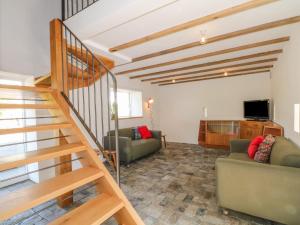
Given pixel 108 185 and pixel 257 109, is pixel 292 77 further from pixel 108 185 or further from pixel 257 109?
pixel 108 185

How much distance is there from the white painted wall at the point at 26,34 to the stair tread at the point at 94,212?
2520 millimetres

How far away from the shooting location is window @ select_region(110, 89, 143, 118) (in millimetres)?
5543

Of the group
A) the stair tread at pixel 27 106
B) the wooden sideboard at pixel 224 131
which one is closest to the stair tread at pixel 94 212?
the stair tread at pixel 27 106

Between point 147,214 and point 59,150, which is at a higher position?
point 59,150

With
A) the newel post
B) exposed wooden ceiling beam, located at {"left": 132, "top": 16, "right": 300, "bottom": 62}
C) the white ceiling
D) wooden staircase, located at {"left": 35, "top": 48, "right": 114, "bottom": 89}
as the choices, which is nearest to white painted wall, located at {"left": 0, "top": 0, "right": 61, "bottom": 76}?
wooden staircase, located at {"left": 35, "top": 48, "right": 114, "bottom": 89}

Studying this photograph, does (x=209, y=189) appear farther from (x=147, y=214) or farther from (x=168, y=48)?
(x=168, y=48)

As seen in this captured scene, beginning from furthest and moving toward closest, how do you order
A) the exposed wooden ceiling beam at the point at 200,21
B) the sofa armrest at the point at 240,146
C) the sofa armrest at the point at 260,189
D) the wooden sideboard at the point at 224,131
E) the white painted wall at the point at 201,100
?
the white painted wall at the point at 201,100
the wooden sideboard at the point at 224,131
the sofa armrest at the point at 240,146
the exposed wooden ceiling beam at the point at 200,21
the sofa armrest at the point at 260,189

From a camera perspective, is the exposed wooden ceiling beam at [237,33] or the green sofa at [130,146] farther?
the green sofa at [130,146]

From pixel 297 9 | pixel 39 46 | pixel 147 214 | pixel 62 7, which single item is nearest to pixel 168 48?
pixel 297 9

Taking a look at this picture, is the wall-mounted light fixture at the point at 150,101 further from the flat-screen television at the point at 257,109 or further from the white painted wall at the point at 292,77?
the white painted wall at the point at 292,77

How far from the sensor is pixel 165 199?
246 centimetres

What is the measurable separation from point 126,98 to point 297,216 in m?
4.94

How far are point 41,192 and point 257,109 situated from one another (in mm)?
5454

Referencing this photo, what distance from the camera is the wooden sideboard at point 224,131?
14.9ft
